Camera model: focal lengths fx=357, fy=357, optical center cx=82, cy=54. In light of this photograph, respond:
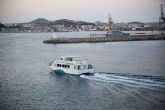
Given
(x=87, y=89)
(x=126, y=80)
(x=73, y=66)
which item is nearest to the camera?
(x=87, y=89)

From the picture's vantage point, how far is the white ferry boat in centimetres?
806

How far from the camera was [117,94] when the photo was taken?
6.17 metres

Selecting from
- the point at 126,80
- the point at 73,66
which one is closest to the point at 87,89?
the point at 126,80

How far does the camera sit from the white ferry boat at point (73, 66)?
8.06 meters

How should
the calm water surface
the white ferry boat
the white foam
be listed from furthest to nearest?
the white ferry boat < the white foam < the calm water surface

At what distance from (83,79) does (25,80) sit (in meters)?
1.25

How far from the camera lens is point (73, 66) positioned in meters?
8.21

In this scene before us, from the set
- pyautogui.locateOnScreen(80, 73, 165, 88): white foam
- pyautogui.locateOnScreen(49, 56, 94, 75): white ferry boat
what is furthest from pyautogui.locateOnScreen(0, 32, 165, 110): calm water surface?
pyautogui.locateOnScreen(49, 56, 94, 75): white ferry boat

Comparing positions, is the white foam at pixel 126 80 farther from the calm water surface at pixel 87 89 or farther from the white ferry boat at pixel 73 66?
the white ferry boat at pixel 73 66

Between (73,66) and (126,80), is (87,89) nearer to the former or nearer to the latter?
(126,80)

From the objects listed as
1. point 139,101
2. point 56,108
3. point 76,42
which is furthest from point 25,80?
point 76,42

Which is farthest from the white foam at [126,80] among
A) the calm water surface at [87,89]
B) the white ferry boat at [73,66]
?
the white ferry boat at [73,66]

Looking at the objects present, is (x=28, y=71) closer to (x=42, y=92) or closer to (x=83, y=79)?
(x=83, y=79)

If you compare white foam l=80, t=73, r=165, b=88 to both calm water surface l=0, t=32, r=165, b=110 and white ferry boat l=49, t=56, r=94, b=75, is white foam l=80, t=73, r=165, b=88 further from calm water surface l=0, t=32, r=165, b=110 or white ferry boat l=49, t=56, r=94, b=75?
white ferry boat l=49, t=56, r=94, b=75
